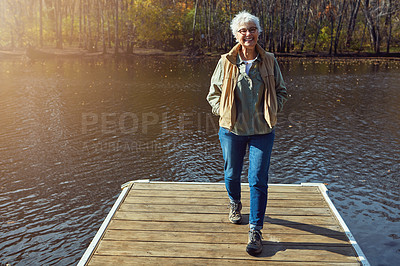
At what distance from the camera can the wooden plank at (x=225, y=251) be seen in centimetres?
402

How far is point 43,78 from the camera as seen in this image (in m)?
25.2

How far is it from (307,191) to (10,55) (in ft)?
145

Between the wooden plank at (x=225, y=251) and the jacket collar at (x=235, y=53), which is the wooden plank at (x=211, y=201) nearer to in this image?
the wooden plank at (x=225, y=251)

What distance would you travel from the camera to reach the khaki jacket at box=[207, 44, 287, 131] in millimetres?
4074

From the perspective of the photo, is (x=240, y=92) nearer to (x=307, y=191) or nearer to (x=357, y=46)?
(x=307, y=191)

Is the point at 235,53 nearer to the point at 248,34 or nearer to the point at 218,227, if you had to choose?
the point at 248,34

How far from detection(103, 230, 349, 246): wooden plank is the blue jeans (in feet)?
0.97

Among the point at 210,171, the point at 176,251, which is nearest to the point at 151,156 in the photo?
the point at 210,171

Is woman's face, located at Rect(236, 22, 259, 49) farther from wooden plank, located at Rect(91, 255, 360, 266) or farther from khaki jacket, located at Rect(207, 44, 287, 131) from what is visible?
wooden plank, located at Rect(91, 255, 360, 266)

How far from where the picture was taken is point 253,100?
13.5 ft

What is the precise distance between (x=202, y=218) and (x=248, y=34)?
2.28 meters

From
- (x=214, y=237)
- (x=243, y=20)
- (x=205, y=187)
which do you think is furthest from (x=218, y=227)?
(x=243, y=20)

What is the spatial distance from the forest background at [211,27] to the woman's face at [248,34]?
41.0 meters

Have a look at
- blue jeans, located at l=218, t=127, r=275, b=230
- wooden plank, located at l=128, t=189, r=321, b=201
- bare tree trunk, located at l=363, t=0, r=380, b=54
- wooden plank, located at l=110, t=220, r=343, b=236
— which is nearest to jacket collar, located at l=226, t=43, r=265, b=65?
blue jeans, located at l=218, t=127, r=275, b=230
